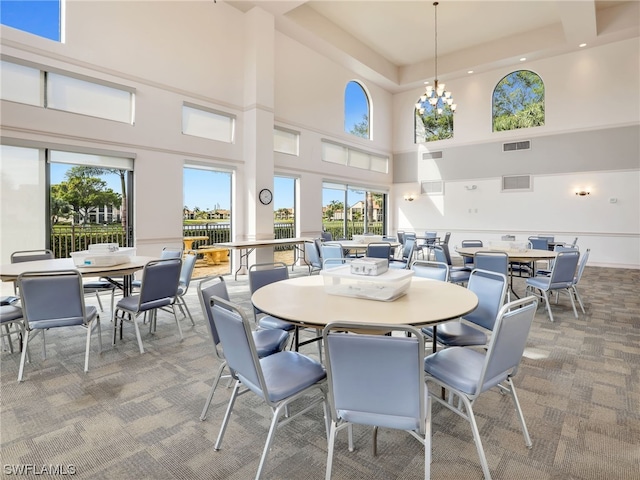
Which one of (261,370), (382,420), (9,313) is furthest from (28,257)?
(382,420)

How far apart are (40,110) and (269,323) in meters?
5.13

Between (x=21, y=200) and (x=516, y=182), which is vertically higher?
(x=516, y=182)

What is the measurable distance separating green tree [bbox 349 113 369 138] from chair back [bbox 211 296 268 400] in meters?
9.98

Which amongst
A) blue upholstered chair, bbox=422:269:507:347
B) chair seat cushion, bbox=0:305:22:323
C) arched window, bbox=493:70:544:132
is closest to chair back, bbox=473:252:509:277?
blue upholstered chair, bbox=422:269:507:347

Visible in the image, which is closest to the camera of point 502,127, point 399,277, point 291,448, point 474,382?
point 474,382

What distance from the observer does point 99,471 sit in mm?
1749

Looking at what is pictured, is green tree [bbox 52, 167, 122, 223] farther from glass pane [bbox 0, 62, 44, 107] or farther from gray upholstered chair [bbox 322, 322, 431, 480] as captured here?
gray upholstered chair [bbox 322, 322, 431, 480]

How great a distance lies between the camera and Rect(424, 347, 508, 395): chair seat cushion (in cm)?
170

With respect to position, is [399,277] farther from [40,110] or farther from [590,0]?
[590,0]

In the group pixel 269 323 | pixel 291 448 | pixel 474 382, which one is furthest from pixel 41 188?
pixel 474 382

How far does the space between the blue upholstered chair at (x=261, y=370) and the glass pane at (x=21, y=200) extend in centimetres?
509

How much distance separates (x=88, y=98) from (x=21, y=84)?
836 mm

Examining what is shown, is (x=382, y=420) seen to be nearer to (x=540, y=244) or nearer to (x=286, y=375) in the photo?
(x=286, y=375)

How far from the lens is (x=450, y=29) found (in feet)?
30.3
